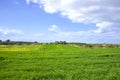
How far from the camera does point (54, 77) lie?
14867 millimetres

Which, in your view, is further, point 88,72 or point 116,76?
point 88,72

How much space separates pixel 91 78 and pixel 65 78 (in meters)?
1.62

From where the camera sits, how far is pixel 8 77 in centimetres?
1505

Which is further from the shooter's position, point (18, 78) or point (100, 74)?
point (100, 74)

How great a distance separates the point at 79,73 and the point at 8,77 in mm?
4799

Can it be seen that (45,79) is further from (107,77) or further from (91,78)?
(107,77)

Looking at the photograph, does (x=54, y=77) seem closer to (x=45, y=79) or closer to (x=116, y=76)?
(x=45, y=79)

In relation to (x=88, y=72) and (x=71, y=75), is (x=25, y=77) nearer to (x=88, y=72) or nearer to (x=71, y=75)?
(x=71, y=75)

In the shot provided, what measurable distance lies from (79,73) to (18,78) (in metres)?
4.25

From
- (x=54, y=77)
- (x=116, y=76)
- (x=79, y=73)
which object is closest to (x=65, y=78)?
(x=54, y=77)

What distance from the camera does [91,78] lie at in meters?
14.6

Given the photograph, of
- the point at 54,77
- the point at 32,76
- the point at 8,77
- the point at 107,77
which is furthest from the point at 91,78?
the point at 8,77

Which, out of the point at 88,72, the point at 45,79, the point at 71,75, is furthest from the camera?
the point at 88,72

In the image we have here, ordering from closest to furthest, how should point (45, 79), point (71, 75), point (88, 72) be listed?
point (45, 79) < point (71, 75) < point (88, 72)
